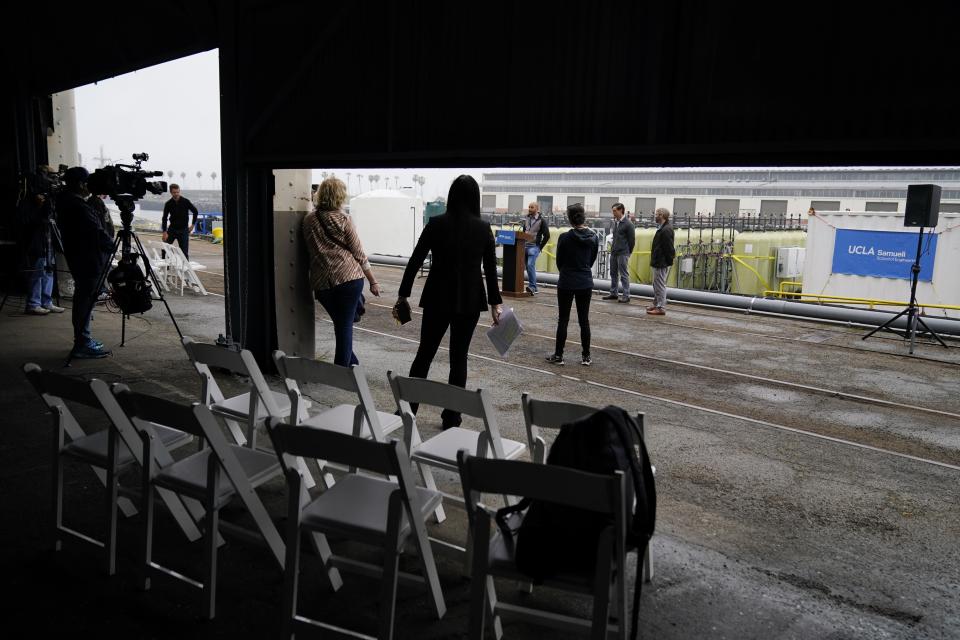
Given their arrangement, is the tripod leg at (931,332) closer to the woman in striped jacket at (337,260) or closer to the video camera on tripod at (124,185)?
the woman in striped jacket at (337,260)

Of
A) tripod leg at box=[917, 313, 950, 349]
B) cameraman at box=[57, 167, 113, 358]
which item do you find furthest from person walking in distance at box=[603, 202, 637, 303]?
cameraman at box=[57, 167, 113, 358]

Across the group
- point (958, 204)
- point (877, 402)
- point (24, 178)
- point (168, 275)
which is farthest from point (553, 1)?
point (958, 204)

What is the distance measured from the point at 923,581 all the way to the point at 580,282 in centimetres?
470

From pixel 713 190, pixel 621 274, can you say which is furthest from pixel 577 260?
pixel 713 190

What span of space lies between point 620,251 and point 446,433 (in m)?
9.47

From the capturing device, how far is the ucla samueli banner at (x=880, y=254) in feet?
49.2

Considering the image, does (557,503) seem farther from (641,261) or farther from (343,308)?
(641,261)

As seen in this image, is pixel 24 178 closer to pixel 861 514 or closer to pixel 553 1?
pixel 553 1

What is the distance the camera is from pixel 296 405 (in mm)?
3854

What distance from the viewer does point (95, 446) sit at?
3.52 metres

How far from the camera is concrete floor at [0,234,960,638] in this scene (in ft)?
9.99

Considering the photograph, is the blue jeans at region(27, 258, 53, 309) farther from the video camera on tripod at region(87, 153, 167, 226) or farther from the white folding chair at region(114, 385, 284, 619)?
the white folding chair at region(114, 385, 284, 619)

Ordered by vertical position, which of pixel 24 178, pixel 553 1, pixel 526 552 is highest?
pixel 553 1

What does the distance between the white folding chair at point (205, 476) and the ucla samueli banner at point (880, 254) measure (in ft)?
50.1
